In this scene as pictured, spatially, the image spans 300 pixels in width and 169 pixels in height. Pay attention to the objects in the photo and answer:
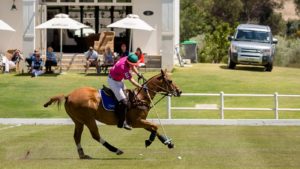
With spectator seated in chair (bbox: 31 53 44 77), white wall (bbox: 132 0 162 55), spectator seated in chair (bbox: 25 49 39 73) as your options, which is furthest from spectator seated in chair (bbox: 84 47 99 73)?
white wall (bbox: 132 0 162 55)

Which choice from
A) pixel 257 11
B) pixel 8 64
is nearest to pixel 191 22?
pixel 257 11

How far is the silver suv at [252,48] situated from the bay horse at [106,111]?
26068 mm

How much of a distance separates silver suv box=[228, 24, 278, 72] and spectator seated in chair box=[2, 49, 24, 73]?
11.2 meters

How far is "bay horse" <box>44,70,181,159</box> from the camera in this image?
17.8 meters

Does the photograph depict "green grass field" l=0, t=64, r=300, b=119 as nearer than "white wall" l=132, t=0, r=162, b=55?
Yes

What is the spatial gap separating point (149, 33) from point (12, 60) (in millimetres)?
7641

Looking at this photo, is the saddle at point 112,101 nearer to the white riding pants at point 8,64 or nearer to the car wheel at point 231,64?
the white riding pants at point 8,64

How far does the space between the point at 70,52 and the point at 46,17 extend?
2641 mm

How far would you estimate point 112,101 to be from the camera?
1794cm

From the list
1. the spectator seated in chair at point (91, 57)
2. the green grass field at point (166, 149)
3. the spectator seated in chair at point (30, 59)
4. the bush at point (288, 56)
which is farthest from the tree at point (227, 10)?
the green grass field at point (166, 149)

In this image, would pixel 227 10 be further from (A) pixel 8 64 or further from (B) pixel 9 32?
(A) pixel 8 64

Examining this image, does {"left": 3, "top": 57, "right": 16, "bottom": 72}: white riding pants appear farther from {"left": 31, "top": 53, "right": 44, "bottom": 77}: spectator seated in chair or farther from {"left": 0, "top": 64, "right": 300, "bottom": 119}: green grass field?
{"left": 31, "top": 53, "right": 44, "bottom": 77}: spectator seated in chair

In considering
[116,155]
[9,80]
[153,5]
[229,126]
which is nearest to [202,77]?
[153,5]

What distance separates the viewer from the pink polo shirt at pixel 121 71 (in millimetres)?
17719
